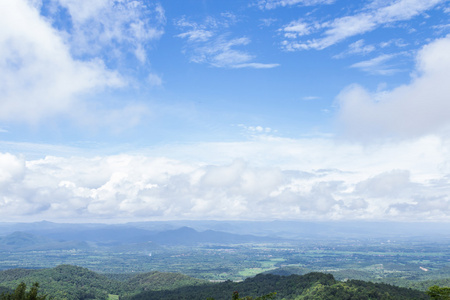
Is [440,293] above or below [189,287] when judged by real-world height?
above

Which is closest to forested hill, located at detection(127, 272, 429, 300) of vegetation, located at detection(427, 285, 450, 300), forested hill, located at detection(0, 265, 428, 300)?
forested hill, located at detection(0, 265, 428, 300)

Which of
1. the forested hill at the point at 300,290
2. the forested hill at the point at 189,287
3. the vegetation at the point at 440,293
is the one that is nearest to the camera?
the vegetation at the point at 440,293

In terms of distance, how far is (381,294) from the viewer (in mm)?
94188

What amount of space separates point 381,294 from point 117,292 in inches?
5005

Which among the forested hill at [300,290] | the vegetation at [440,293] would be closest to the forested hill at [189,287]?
the forested hill at [300,290]

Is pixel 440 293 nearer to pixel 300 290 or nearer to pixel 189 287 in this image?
pixel 300 290

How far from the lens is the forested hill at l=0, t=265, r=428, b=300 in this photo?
328 ft

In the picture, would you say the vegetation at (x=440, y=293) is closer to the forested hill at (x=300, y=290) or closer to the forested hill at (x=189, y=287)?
the forested hill at (x=300, y=290)

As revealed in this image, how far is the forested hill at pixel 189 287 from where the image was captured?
328ft

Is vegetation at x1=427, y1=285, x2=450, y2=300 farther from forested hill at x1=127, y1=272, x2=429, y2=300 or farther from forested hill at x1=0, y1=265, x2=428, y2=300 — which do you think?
forested hill at x1=0, y1=265, x2=428, y2=300

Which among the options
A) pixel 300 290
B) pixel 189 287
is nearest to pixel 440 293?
pixel 300 290

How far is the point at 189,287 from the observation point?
520 feet

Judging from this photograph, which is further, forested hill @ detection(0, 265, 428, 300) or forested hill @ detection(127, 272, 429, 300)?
forested hill @ detection(0, 265, 428, 300)

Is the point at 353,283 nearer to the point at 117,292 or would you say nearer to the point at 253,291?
the point at 253,291
